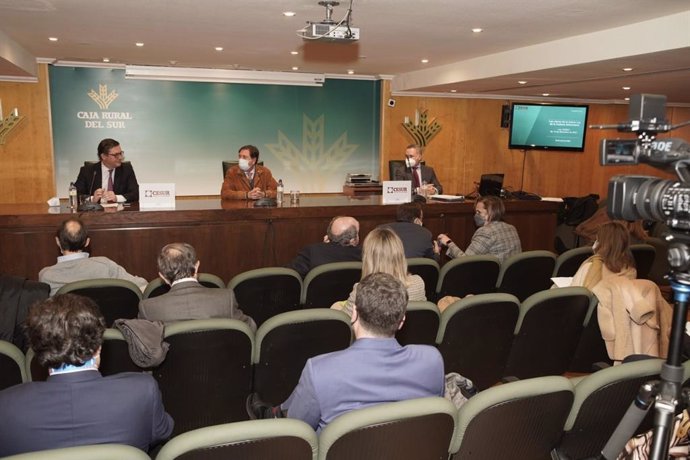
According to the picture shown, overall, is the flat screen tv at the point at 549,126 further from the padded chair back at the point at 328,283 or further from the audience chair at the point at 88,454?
the audience chair at the point at 88,454

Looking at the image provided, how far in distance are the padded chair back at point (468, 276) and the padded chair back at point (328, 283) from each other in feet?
2.35

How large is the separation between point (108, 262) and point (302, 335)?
1.71 metres

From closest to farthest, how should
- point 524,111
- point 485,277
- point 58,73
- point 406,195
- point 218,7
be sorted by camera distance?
point 485,277 < point 218,7 < point 406,195 < point 58,73 < point 524,111

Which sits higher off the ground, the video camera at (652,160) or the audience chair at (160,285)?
the video camera at (652,160)

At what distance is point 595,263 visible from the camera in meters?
3.57

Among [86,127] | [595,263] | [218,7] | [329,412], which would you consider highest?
[218,7]

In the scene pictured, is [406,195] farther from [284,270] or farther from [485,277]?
[284,270]

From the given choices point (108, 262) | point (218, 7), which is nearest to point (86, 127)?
point (218, 7)

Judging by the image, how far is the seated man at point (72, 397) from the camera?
1.68 meters

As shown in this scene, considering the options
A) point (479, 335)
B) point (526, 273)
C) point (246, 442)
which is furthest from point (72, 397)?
point (526, 273)

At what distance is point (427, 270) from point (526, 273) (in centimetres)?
90

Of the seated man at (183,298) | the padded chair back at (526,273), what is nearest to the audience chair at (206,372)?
the seated man at (183,298)

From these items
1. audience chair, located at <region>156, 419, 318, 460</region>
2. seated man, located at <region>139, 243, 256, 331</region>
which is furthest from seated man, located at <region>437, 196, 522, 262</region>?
audience chair, located at <region>156, 419, 318, 460</region>

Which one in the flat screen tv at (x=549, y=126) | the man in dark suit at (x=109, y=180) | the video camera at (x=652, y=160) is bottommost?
the man in dark suit at (x=109, y=180)
